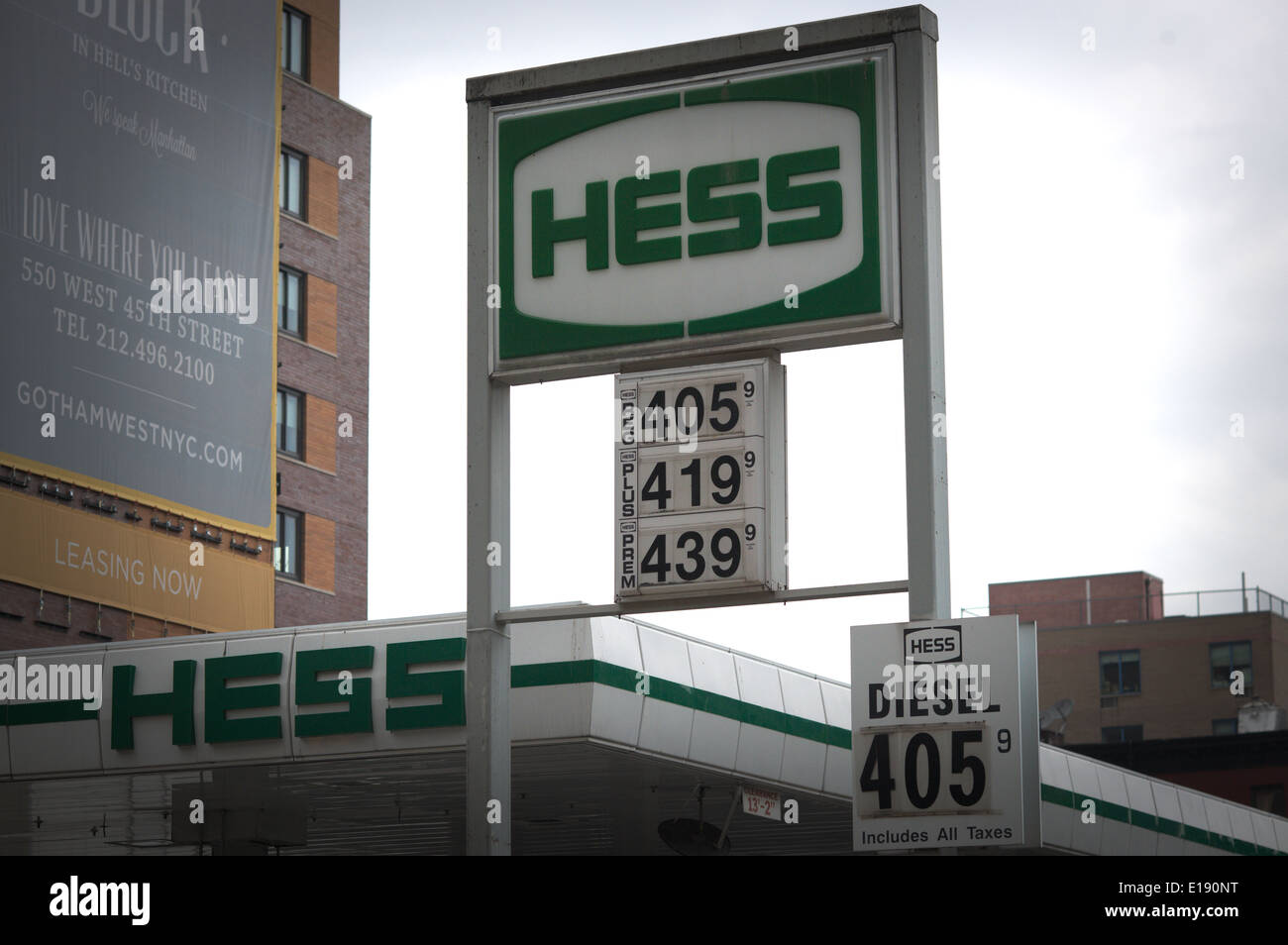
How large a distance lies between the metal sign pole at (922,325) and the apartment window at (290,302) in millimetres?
38713

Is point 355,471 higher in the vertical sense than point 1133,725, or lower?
higher

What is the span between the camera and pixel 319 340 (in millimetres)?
53281

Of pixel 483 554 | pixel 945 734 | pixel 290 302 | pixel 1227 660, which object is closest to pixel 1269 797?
pixel 1227 660

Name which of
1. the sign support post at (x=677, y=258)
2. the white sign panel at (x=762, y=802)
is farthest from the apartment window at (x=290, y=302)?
the sign support post at (x=677, y=258)

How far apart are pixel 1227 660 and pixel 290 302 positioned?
5145 centimetres

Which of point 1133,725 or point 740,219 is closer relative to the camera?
point 740,219

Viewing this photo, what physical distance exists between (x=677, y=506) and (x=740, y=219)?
7.26ft

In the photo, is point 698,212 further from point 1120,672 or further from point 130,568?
point 1120,672

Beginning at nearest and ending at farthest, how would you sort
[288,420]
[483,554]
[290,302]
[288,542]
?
[483,554], [288,542], [288,420], [290,302]

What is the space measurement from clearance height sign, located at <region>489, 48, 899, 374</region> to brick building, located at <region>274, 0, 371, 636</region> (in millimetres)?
35520

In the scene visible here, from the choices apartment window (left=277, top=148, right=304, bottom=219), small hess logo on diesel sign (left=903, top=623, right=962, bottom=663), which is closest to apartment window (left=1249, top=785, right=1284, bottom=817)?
apartment window (left=277, top=148, right=304, bottom=219)
